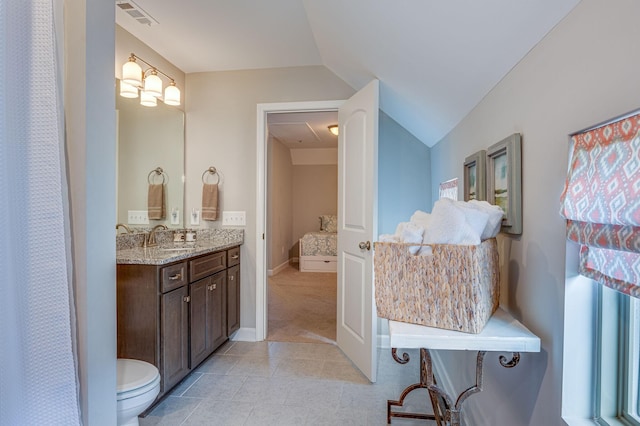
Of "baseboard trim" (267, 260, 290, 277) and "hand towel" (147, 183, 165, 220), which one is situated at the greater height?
"hand towel" (147, 183, 165, 220)

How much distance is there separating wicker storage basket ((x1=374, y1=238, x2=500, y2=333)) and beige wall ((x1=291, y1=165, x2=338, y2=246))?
6.25 m

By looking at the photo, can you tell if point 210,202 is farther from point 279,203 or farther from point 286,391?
point 279,203

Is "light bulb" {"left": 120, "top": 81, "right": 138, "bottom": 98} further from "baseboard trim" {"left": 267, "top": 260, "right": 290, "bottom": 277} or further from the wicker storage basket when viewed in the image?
"baseboard trim" {"left": 267, "top": 260, "right": 290, "bottom": 277}

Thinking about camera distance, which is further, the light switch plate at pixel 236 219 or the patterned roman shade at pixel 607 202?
the light switch plate at pixel 236 219

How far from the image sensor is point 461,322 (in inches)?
40.6

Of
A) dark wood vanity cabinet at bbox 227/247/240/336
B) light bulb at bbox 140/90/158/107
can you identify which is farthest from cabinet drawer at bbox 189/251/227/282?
light bulb at bbox 140/90/158/107

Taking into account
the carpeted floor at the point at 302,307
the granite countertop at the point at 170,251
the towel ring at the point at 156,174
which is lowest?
the carpeted floor at the point at 302,307

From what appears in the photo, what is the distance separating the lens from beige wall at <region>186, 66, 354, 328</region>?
10.0 ft

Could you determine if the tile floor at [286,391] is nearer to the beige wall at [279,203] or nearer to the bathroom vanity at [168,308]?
the bathroom vanity at [168,308]

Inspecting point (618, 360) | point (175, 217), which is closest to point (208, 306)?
point (175, 217)

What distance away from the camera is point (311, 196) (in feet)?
24.7

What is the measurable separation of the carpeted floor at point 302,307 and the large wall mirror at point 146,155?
147cm

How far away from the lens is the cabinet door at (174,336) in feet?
6.54

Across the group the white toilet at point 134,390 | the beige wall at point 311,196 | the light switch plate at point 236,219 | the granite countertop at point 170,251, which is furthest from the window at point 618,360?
the beige wall at point 311,196
